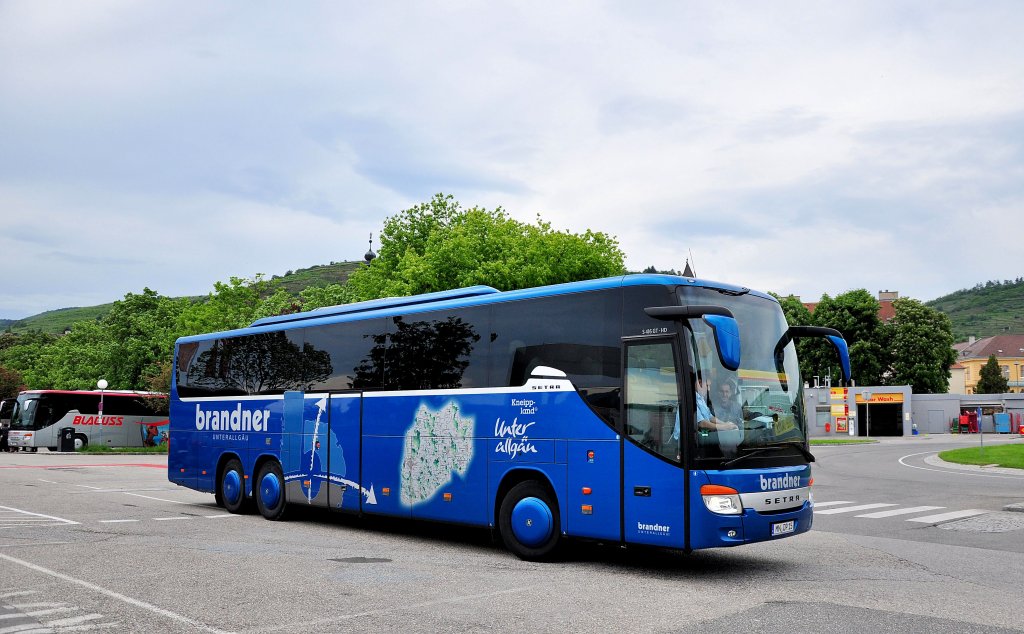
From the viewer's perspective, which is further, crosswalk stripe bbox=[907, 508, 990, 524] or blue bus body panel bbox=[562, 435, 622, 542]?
crosswalk stripe bbox=[907, 508, 990, 524]

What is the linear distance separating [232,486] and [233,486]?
4 centimetres

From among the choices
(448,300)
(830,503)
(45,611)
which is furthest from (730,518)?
(830,503)

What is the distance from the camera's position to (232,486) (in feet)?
54.4

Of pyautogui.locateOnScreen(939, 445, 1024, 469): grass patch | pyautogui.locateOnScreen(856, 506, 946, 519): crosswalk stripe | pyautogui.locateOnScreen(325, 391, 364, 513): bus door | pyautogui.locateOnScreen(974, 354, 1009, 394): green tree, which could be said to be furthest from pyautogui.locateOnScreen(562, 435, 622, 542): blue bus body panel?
pyautogui.locateOnScreen(974, 354, 1009, 394): green tree

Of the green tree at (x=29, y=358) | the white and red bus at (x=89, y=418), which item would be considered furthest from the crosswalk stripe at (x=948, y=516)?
the green tree at (x=29, y=358)

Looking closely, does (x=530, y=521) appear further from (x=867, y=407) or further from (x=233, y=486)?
(x=867, y=407)

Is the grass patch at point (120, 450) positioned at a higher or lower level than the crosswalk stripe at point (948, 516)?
lower

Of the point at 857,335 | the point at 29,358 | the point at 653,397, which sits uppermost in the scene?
the point at 857,335

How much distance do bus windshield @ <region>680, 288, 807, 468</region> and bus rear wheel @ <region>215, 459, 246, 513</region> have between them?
32.1 ft

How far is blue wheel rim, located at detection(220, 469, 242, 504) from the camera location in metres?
16.4

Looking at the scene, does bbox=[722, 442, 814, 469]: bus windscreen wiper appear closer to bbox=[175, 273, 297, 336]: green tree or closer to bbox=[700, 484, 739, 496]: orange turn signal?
bbox=[700, 484, 739, 496]: orange turn signal

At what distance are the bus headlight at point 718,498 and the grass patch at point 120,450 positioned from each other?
42.0 m

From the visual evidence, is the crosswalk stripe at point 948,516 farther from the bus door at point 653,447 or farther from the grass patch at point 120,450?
the grass patch at point 120,450

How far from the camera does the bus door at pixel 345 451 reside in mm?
13883
